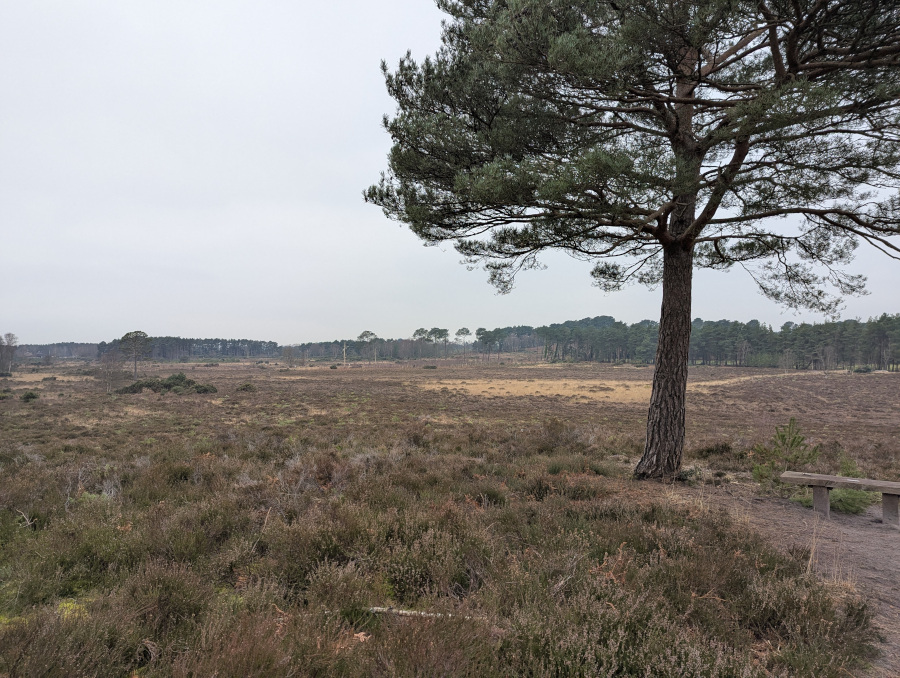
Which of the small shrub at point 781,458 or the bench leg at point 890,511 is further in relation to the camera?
the small shrub at point 781,458

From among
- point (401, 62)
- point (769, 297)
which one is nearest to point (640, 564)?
point (769, 297)

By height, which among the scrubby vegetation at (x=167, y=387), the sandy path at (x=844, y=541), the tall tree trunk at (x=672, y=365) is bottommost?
the scrubby vegetation at (x=167, y=387)

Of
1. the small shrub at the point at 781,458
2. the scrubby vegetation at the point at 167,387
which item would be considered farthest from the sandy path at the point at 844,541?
the scrubby vegetation at the point at 167,387

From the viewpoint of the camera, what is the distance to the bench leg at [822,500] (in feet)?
18.5

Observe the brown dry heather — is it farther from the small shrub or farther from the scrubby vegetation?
the scrubby vegetation

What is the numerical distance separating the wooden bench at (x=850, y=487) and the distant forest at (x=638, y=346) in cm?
6919

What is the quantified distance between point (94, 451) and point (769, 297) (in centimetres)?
1721

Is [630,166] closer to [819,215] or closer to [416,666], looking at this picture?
[819,215]

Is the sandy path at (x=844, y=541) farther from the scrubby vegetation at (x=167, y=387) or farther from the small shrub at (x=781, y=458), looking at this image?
the scrubby vegetation at (x=167, y=387)

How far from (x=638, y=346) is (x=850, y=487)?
377 feet

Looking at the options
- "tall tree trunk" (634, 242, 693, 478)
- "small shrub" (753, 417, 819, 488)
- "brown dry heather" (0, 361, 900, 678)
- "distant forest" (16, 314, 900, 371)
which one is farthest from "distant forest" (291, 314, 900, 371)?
"brown dry heather" (0, 361, 900, 678)

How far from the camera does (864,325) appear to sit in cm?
8300

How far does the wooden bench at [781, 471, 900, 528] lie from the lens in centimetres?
534

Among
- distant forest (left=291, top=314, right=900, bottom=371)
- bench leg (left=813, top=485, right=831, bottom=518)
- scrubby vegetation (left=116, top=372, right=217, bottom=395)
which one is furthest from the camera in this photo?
distant forest (left=291, top=314, right=900, bottom=371)
